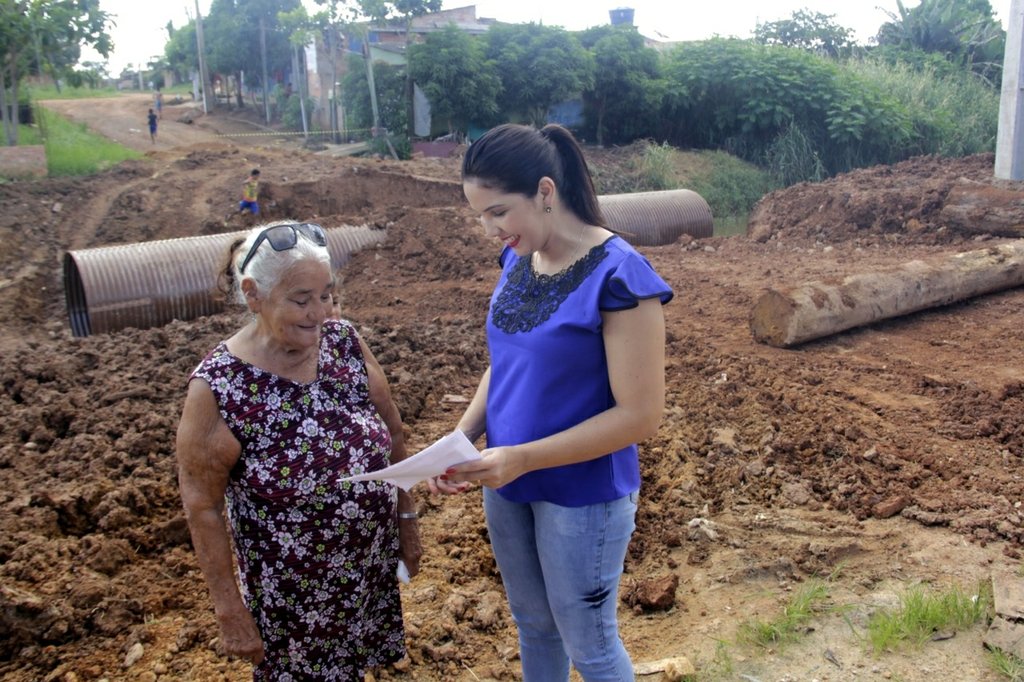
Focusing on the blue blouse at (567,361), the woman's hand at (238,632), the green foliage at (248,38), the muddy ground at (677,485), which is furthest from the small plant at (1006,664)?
the green foliage at (248,38)

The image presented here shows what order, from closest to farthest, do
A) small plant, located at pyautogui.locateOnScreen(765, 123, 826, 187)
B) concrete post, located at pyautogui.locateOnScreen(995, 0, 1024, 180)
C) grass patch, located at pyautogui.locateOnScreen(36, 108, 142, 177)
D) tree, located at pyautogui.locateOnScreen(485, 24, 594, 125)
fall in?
concrete post, located at pyautogui.locateOnScreen(995, 0, 1024, 180)
grass patch, located at pyautogui.locateOnScreen(36, 108, 142, 177)
small plant, located at pyautogui.locateOnScreen(765, 123, 826, 187)
tree, located at pyautogui.locateOnScreen(485, 24, 594, 125)

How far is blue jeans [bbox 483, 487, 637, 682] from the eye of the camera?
2137 mm

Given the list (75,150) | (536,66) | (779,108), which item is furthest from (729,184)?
(75,150)

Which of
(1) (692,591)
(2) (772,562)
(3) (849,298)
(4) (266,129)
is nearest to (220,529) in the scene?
(1) (692,591)

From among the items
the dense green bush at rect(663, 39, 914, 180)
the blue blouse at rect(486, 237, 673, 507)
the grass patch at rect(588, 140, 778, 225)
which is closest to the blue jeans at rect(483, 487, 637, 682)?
the blue blouse at rect(486, 237, 673, 507)

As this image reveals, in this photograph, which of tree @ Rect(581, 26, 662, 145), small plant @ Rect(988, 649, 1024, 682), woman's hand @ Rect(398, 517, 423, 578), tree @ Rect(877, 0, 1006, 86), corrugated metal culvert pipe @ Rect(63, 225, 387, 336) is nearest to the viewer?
woman's hand @ Rect(398, 517, 423, 578)

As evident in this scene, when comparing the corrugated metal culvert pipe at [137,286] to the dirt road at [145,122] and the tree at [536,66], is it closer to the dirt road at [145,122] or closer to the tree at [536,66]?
the tree at [536,66]

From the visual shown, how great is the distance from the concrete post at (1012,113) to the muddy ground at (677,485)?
212 inches

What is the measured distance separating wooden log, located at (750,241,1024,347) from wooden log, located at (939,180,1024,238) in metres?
2.16

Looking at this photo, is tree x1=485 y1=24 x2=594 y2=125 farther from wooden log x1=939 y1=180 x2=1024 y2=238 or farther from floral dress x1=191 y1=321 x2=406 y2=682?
floral dress x1=191 y1=321 x2=406 y2=682

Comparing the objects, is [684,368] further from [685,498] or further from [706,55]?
[706,55]

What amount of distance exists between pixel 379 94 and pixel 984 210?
53.4 feet

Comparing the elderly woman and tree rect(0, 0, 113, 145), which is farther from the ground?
tree rect(0, 0, 113, 145)

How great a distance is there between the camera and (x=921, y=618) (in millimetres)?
3133
